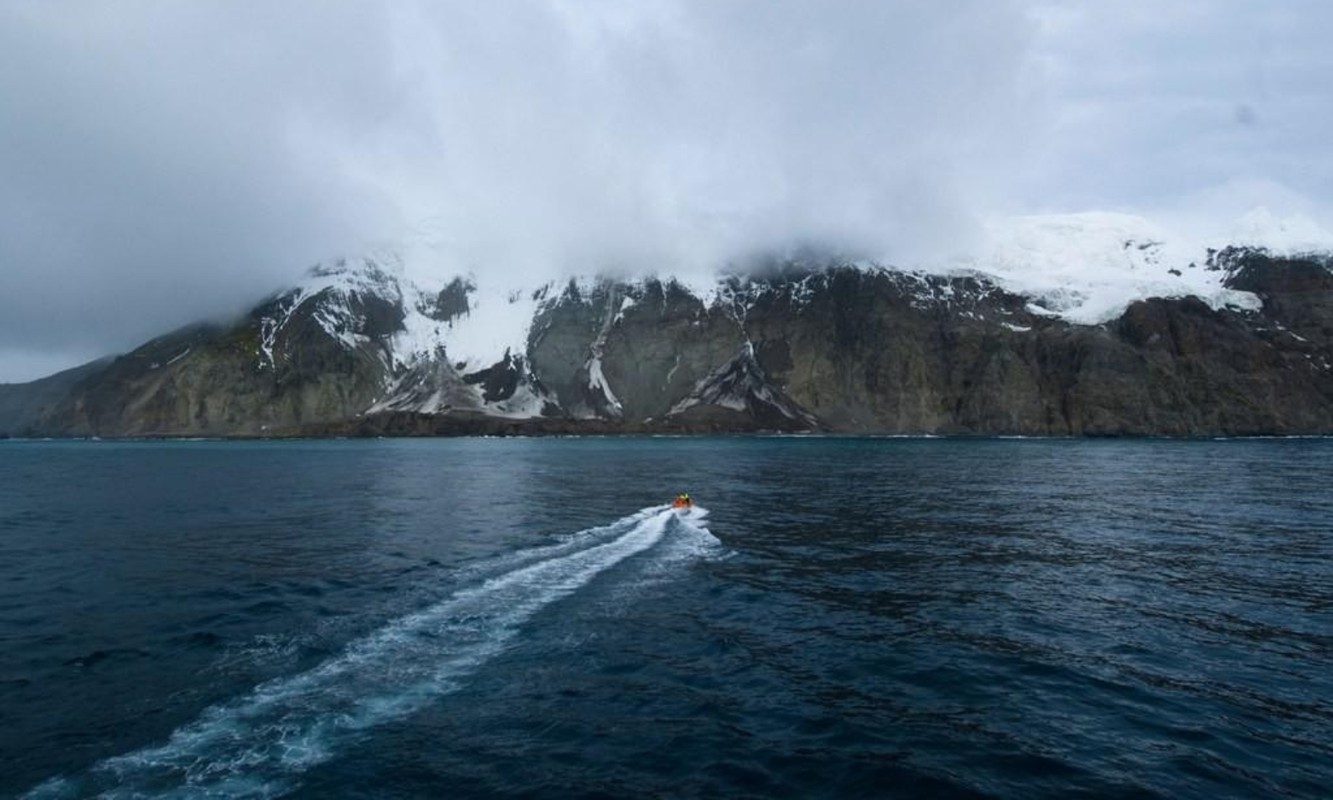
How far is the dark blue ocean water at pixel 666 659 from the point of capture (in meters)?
15.9

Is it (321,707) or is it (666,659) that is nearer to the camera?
(321,707)

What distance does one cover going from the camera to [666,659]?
22938 mm

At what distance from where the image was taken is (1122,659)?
76.2ft

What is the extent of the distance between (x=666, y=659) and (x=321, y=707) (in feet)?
31.1

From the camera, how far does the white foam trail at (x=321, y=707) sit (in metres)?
14.7

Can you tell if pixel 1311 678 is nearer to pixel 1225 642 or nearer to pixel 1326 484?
pixel 1225 642

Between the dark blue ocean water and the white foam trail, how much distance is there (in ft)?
0.30

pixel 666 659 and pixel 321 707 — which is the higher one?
pixel 321 707

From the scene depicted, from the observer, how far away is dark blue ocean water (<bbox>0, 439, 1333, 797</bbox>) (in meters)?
15.9

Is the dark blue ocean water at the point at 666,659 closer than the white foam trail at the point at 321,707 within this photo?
No

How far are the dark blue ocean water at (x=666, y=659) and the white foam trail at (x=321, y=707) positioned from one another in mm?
90

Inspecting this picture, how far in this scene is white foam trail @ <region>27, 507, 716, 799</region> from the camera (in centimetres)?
1473

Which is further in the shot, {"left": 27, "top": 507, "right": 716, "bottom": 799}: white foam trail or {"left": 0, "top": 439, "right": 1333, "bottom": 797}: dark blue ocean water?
{"left": 0, "top": 439, "right": 1333, "bottom": 797}: dark blue ocean water

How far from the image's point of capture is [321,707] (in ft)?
60.2
